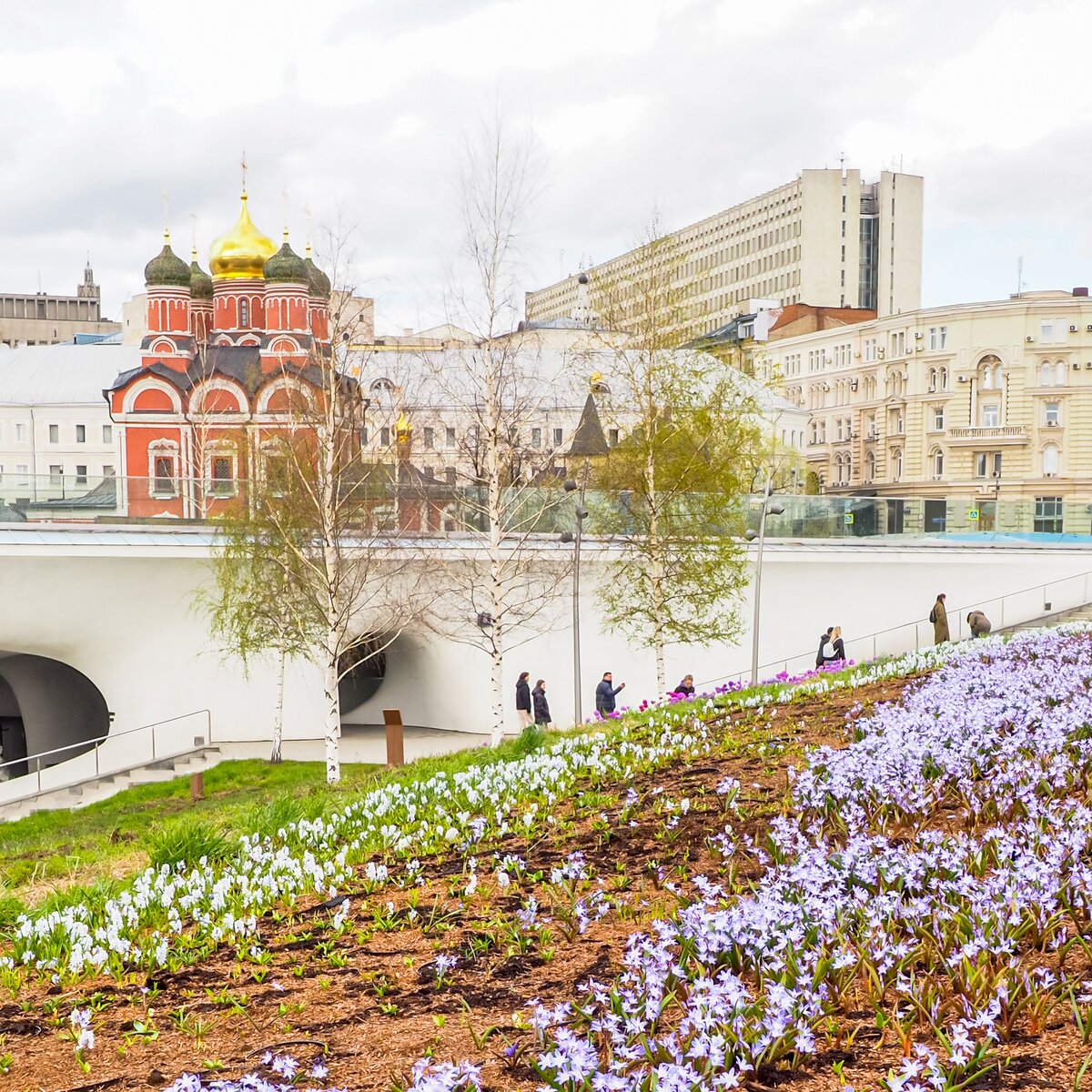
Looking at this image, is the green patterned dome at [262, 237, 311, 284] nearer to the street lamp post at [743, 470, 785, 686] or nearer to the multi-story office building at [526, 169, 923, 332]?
the street lamp post at [743, 470, 785, 686]

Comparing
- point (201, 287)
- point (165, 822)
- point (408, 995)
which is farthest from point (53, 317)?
point (408, 995)

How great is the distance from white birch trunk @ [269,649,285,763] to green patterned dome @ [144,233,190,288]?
2888 cm

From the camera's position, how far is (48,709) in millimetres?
36250

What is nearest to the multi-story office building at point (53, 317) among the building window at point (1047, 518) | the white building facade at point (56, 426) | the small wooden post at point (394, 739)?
the white building facade at point (56, 426)

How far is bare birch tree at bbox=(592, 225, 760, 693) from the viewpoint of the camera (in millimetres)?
23859

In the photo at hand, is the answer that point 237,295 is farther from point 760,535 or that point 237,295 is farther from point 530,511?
point 760,535

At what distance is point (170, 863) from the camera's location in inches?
325

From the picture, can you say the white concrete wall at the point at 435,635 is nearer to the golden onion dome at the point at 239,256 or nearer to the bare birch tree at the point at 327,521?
the bare birch tree at the point at 327,521

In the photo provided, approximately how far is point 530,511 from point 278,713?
23.9ft

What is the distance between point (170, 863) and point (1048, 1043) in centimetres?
563

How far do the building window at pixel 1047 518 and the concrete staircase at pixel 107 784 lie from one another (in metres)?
21.0

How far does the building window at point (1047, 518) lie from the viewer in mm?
32875

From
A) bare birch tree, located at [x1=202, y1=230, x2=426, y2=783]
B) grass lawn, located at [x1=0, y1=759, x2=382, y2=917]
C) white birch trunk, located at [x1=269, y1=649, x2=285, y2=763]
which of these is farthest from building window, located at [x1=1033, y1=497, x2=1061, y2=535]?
white birch trunk, located at [x1=269, y1=649, x2=285, y2=763]

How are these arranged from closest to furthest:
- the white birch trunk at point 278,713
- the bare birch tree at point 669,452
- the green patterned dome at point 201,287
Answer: the bare birch tree at point 669,452
the white birch trunk at point 278,713
the green patterned dome at point 201,287
